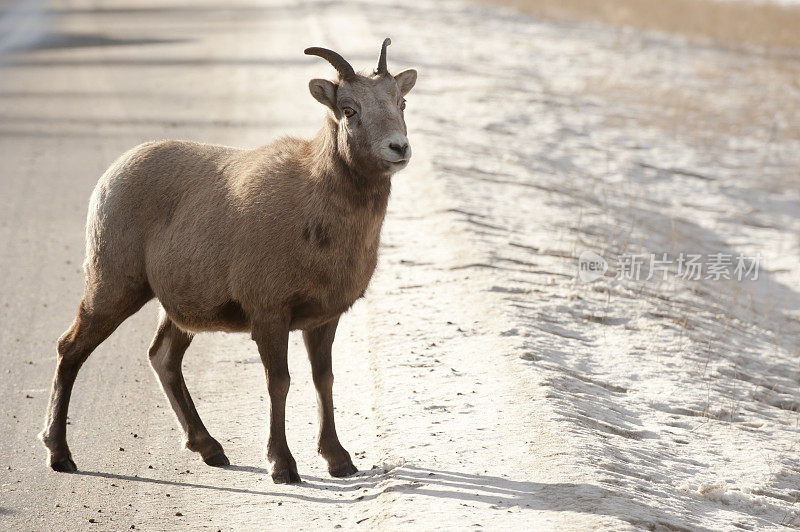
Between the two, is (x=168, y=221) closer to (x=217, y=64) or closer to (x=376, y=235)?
(x=376, y=235)

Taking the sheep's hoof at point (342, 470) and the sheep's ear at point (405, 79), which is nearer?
the sheep's hoof at point (342, 470)

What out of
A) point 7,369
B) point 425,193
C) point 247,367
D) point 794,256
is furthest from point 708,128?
point 7,369

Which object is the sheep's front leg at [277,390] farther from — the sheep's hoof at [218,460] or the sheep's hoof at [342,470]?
the sheep's hoof at [218,460]

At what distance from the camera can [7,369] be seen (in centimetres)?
716

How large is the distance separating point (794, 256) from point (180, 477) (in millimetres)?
7960

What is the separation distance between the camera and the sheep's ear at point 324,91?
5480mm

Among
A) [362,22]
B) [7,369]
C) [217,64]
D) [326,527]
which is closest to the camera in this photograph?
[326,527]

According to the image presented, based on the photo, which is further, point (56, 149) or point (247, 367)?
point (56, 149)

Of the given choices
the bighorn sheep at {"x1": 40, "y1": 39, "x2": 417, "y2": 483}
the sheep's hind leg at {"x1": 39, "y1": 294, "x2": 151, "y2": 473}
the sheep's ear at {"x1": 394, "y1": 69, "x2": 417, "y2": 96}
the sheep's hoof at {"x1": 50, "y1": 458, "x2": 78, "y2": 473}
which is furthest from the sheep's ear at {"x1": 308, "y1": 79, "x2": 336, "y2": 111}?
the sheep's hoof at {"x1": 50, "y1": 458, "x2": 78, "y2": 473}

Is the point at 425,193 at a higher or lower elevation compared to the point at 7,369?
higher

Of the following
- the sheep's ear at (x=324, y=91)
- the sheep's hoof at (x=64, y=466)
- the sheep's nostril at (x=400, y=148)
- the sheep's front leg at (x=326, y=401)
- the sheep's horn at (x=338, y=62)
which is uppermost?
the sheep's horn at (x=338, y=62)

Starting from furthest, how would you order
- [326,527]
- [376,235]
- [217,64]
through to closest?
[217,64] < [376,235] < [326,527]

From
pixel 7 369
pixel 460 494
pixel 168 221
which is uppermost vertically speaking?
pixel 168 221

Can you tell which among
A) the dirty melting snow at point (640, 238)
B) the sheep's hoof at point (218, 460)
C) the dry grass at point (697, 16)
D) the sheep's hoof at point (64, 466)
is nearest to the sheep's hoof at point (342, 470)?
the sheep's hoof at point (218, 460)
